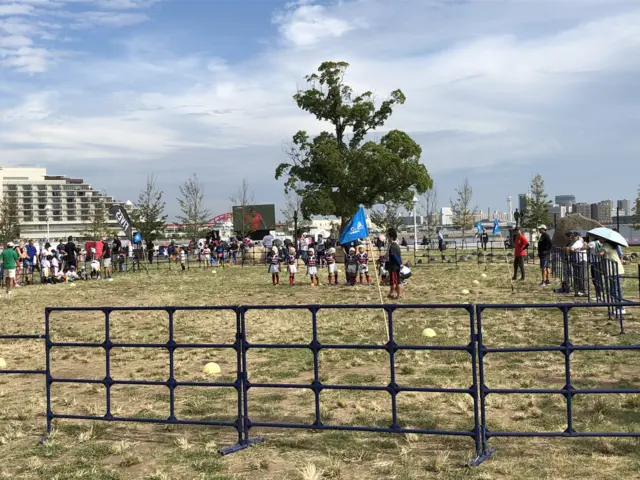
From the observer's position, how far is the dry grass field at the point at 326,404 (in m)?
5.81

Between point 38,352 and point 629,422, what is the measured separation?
9946 mm

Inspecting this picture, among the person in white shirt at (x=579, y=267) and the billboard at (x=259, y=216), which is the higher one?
the billboard at (x=259, y=216)

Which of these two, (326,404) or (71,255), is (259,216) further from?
(326,404)

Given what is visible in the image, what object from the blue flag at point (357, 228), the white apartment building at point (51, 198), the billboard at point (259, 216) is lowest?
the blue flag at point (357, 228)

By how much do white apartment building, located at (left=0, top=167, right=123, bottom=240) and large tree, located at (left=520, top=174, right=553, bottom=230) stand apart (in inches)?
4794

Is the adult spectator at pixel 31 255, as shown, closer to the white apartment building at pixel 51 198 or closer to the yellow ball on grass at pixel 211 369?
the yellow ball on grass at pixel 211 369

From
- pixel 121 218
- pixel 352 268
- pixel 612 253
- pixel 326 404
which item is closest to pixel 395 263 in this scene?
pixel 352 268

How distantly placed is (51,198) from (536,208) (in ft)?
464

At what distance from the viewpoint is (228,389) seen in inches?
349

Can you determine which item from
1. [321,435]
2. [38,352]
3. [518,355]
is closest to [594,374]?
[518,355]

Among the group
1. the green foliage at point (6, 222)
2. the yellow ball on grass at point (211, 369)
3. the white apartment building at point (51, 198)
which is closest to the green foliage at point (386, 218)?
the green foliage at point (6, 222)

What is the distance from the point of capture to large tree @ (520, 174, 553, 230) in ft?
188

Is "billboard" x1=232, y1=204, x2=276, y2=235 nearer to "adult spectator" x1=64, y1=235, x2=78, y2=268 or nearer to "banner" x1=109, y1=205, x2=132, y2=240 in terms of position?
"banner" x1=109, y1=205, x2=132, y2=240

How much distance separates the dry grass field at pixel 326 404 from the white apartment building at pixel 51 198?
154218mm
